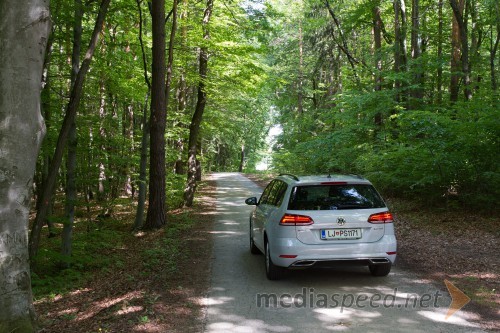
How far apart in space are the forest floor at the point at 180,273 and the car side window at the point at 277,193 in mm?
1797

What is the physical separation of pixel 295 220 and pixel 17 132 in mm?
3962

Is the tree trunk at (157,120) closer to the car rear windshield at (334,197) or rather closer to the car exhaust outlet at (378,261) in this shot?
the car rear windshield at (334,197)

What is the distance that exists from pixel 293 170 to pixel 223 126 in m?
5.29

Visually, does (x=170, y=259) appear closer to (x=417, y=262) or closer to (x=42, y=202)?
(x=42, y=202)

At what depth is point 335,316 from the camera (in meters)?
5.35

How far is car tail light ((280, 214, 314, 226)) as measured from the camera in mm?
6383

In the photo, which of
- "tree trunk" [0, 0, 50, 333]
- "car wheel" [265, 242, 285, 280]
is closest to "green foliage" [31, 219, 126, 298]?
"tree trunk" [0, 0, 50, 333]

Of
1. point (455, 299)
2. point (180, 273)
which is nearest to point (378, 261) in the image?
point (455, 299)

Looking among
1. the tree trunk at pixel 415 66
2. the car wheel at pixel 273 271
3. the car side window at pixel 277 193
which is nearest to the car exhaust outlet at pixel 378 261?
the car wheel at pixel 273 271

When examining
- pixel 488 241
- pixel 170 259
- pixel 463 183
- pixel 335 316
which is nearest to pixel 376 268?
pixel 335 316

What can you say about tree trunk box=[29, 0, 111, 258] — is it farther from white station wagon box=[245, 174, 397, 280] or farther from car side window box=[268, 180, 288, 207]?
white station wagon box=[245, 174, 397, 280]

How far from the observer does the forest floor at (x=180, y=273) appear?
5.41 metres

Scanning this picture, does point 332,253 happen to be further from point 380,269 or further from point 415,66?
point 415,66

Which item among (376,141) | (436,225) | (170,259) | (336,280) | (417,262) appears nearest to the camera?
(336,280)
